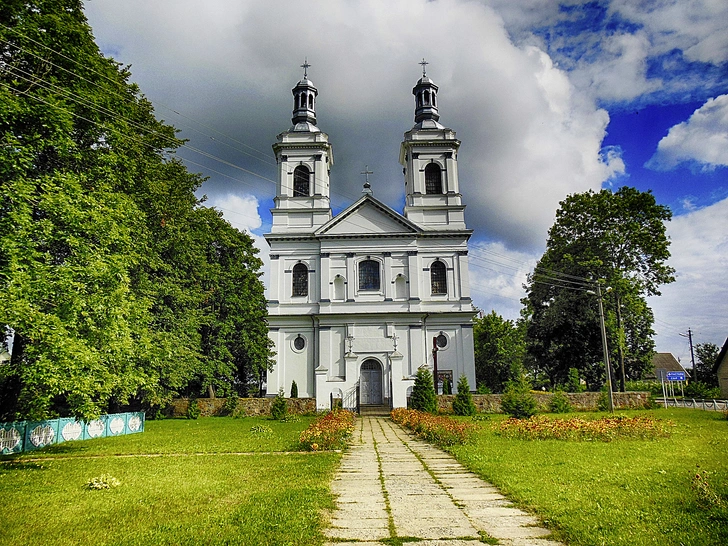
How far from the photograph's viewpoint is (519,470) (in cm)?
934

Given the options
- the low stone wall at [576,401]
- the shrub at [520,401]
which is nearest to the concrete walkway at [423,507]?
the shrub at [520,401]

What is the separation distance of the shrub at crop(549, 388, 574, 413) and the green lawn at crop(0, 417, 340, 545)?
17.9m

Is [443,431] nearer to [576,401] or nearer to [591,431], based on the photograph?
[591,431]

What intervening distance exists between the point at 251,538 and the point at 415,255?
2851cm

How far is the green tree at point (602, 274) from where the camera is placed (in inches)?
1251

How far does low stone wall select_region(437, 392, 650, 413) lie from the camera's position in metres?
27.0

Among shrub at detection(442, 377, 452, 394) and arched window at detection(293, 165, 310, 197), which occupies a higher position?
arched window at detection(293, 165, 310, 197)

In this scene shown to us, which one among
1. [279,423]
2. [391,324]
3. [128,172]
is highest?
[128,172]

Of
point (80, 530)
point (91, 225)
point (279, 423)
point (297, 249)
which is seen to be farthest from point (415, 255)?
point (80, 530)

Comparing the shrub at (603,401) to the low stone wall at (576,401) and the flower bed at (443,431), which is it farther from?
the flower bed at (443,431)

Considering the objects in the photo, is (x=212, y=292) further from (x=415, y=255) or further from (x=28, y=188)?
(x=28, y=188)

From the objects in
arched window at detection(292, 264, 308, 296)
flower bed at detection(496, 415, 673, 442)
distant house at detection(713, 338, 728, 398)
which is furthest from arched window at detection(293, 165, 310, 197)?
distant house at detection(713, 338, 728, 398)

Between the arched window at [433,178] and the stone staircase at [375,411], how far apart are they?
578 inches

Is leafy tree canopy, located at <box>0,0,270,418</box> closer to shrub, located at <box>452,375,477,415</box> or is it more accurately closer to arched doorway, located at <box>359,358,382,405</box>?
shrub, located at <box>452,375,477,415</box>
